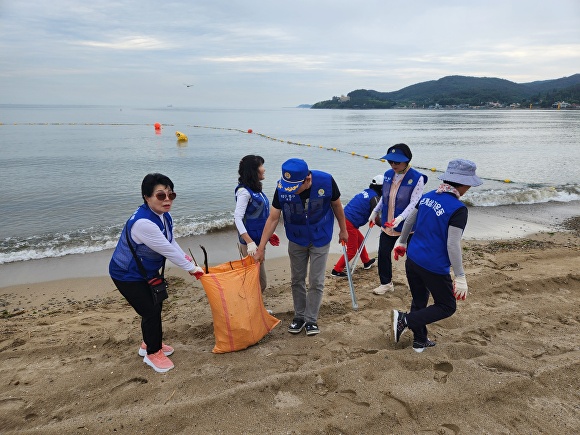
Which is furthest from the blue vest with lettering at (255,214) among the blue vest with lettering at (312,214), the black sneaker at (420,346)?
the black sneaker at (420,346)

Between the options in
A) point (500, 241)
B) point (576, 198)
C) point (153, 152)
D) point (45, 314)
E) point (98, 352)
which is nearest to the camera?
point (98, 352)

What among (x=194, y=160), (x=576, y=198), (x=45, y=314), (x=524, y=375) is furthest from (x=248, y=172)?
(x=194, y=160)

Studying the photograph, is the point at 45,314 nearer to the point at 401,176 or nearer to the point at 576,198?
the point at 401,176

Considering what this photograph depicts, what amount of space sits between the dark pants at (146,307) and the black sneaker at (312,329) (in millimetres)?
1381

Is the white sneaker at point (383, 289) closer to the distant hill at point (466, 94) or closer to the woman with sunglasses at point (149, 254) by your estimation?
the woman with sunglasses at point (149, 254)

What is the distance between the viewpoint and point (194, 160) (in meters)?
22.3

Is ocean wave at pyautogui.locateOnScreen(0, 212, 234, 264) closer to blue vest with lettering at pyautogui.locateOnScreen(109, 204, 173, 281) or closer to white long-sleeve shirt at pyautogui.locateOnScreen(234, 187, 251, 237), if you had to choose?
white long-sleeve shirt at pyautogui.locateOnScreen(234, 187, 251, 237)

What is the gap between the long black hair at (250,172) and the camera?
3896 millimetres

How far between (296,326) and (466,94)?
511ft

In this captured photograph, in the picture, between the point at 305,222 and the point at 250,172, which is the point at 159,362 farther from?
the point at 250,172

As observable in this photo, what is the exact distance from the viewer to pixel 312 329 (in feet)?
12.3

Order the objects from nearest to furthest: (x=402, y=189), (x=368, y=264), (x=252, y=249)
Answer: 1. (x=252, y=249)
2. (x=402, y=189)
3. (x=368, y=264)

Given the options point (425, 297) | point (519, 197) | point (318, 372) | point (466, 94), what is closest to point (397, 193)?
point (425, 297)

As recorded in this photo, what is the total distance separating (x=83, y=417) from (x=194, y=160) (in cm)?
2062
